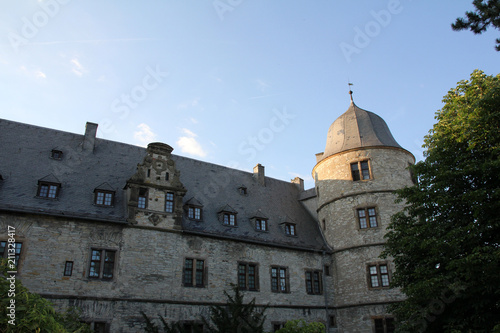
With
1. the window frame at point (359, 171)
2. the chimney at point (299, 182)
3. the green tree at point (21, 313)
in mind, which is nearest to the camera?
the green tree at point (21, 313)

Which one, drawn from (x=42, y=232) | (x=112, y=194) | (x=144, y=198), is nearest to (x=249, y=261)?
(x=144, y=198)

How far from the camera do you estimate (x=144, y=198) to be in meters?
20.0

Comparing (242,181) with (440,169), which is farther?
(242,181)

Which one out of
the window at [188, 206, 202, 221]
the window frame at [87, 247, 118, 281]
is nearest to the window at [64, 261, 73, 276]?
the window frame at [87, 247, 118, 281]

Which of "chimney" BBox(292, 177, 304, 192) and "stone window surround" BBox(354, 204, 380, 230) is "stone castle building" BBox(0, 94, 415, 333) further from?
"chimney" BBox(292, 177, 304, 192)

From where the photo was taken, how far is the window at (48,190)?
18312 mm

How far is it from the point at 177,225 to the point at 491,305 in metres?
13.1

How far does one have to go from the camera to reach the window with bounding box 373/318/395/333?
21781 millimetres

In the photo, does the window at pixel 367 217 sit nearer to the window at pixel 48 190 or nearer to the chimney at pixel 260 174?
the chimney at pixel 260 174

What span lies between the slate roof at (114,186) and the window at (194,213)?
1.09ft

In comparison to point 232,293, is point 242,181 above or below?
above

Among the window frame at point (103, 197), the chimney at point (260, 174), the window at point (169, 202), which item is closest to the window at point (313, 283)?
the chimney at point (260, 174)

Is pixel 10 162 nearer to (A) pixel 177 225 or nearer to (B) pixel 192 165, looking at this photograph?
(A) pixel 177 225

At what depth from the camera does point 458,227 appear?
1386 cm
